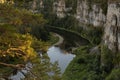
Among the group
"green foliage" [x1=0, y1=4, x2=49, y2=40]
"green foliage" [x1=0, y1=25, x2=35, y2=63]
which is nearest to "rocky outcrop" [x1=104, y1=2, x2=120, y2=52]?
"green foliage" [x1=0, y1=4, x2=49, y2=40]

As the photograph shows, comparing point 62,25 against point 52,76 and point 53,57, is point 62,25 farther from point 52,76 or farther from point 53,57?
point 52,76

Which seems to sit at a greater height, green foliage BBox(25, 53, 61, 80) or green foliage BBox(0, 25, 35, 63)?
green foliage BBox(0, 25, 35, 63)

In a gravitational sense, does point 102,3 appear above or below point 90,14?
above

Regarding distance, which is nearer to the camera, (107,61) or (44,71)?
(44,71)

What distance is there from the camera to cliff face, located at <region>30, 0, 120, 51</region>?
4281cm

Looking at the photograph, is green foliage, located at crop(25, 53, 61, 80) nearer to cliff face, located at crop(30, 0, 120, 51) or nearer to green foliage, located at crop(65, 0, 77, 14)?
cliff face, located at crop(30, 0, 120, 51)

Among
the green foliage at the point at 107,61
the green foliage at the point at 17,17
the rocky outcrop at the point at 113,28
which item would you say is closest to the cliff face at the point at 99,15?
the rocky outcrop at the point at 113,28

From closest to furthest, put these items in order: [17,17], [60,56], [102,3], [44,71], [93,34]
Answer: [17,17], [44,71], [60,56], [102,3], [93,34]

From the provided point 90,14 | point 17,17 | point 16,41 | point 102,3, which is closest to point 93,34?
point 102,3

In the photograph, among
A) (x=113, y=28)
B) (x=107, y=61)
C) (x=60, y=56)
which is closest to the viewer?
(x=107, y=61)

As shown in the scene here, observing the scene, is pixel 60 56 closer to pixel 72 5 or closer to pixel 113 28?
pixel 113 28

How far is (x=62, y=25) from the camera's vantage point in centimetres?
9450

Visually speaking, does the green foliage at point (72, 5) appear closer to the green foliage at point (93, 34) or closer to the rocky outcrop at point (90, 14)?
the rocky outcrop at point (90, 14)

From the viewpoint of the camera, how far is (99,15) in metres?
74.4
